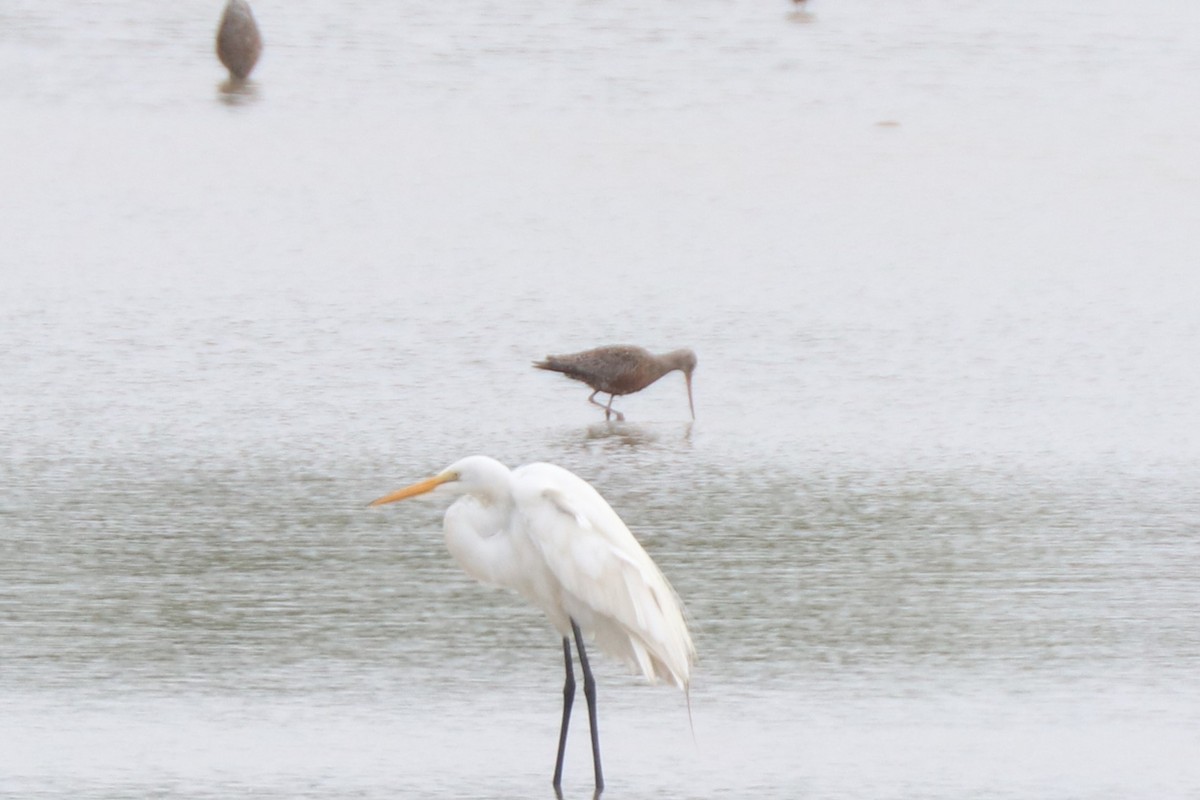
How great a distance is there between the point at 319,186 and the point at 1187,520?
33.8ft

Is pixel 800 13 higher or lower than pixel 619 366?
higher

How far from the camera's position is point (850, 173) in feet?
61.8

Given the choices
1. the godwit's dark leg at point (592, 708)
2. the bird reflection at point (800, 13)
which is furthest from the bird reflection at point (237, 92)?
the godwit's dark leg at point (592, 708)

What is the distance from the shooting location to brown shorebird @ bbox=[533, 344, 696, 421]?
1169 centimetres

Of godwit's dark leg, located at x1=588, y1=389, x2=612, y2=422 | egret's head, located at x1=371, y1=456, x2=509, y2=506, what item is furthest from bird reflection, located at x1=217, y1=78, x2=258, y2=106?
egret's head, located at x1=371, y1=456, x2=509, y2=506

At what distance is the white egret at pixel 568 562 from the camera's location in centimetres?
641

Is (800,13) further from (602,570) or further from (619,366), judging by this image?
(602,570)

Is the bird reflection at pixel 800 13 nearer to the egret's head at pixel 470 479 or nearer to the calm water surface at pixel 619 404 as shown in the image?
the calm water surface at pixel 619 404

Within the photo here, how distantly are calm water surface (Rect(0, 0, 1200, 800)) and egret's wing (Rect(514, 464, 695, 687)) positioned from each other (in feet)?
1.06

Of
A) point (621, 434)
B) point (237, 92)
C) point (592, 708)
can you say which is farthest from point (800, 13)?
point (592, 708)

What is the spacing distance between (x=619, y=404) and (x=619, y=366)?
0.85m

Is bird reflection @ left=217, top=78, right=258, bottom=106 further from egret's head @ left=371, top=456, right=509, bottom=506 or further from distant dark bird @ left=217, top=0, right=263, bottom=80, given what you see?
egret's head @ left=371, top=456, right=509, bottom=506

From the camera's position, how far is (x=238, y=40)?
74.9 feet

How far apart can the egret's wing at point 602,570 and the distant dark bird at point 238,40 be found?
17.1 metres
